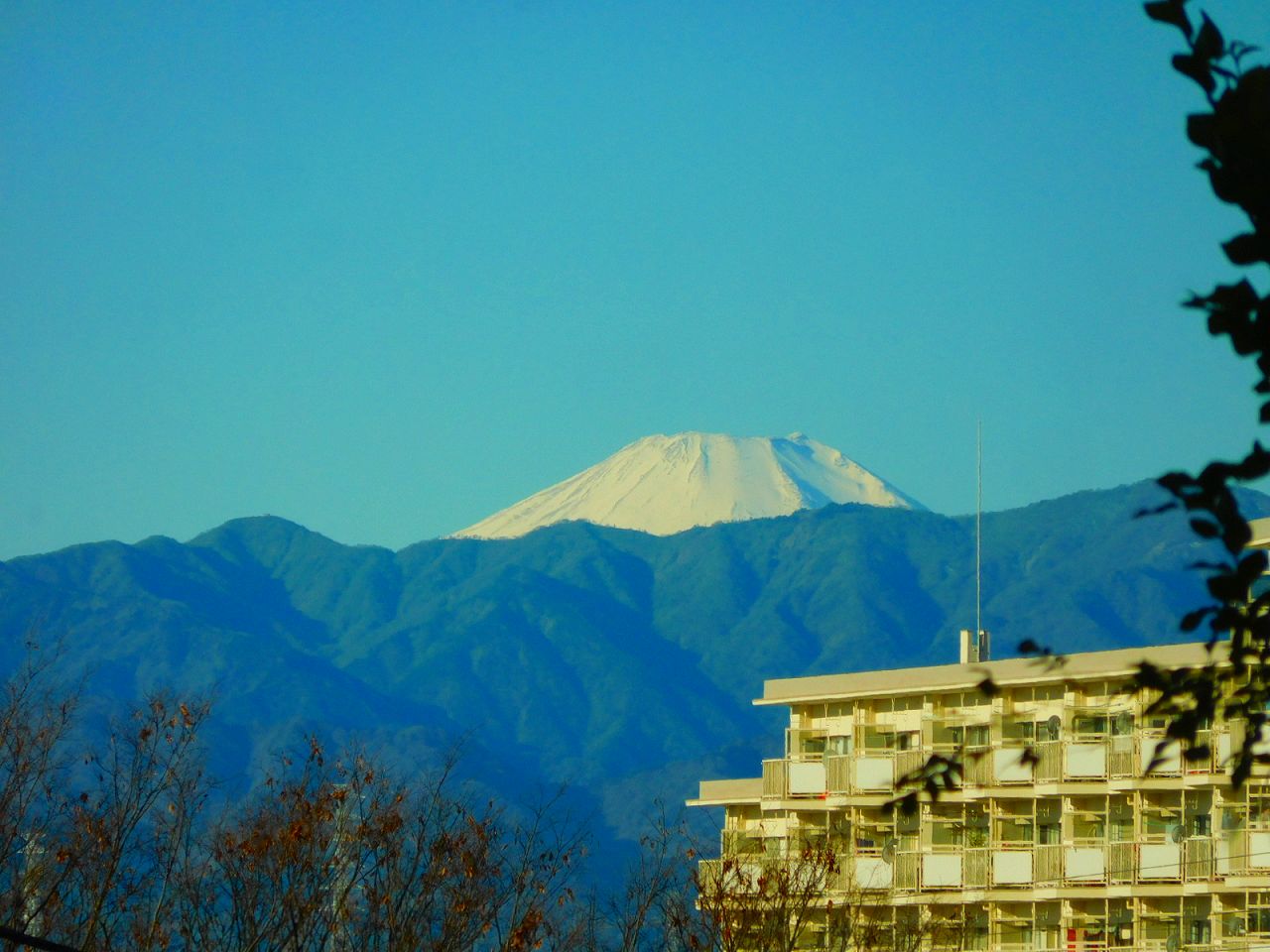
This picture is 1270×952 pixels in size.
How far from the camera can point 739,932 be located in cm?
3691

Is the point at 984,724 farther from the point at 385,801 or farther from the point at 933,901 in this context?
the point at 385,801

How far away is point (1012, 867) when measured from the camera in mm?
50094

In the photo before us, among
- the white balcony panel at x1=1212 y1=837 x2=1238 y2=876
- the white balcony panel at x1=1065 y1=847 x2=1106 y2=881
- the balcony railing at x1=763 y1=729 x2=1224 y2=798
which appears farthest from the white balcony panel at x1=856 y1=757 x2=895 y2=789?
the white balcony panel at x1=1212 y1=837 x2=1238 y2=876

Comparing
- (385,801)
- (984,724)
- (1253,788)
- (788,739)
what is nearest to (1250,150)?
(385,801)

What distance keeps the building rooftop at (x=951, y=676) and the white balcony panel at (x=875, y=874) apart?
14.6 feet

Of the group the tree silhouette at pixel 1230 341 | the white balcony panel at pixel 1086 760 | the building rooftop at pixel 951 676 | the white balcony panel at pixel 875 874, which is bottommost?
the tree silhouette at pixel 1230 341

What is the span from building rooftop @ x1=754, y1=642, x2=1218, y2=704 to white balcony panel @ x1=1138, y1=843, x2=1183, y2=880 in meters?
4.19

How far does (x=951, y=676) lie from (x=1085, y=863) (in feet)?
19.6

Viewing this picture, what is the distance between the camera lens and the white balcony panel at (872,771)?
54.0 meters

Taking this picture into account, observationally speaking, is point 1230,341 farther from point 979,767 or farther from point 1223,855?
point 979,767

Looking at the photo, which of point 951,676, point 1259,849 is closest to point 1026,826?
point 951,676

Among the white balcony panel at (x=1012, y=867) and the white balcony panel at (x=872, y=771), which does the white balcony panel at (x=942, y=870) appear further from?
the white balcony panel at (x=872, y=771)

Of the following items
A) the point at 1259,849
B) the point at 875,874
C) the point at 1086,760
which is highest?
the point at 1086,760

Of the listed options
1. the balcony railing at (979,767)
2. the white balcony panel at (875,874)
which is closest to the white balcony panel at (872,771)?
the balcony railing at (979,767)
